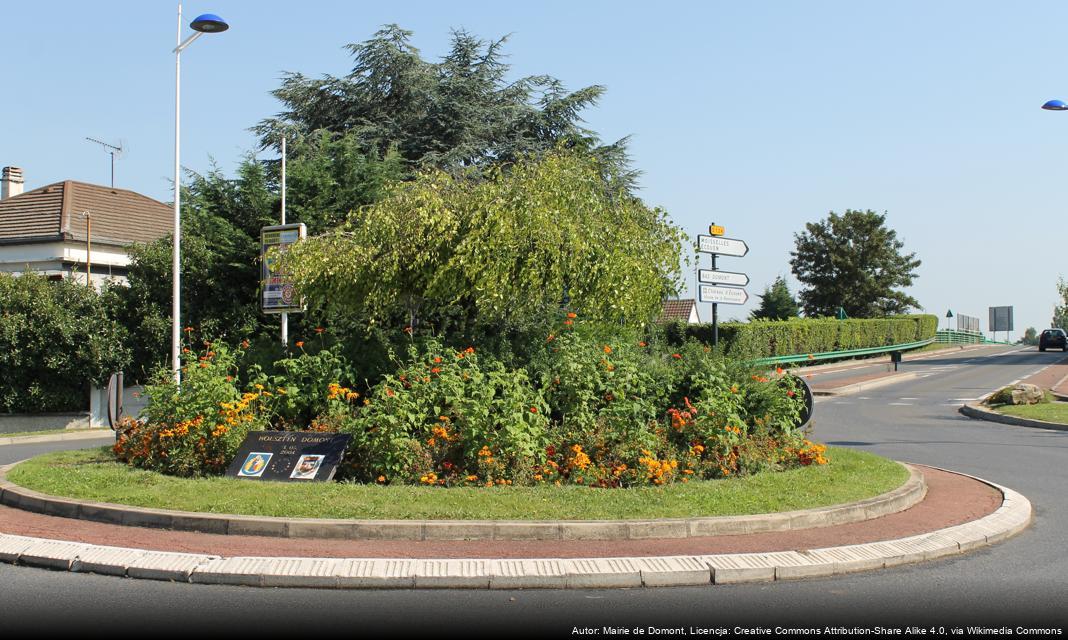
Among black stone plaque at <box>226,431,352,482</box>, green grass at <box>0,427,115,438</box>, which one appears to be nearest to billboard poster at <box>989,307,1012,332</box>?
green grass at <box>0,427,115,438</box>

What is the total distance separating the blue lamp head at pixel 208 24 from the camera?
1647 cm

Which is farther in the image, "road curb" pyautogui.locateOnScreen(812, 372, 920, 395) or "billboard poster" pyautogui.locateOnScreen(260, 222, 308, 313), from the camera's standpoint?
"road curb" pyautogui.locateOnScreen(812, 372, 920, 395)

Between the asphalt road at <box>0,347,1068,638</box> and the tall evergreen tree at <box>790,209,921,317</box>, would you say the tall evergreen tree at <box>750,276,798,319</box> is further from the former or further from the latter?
the asphalt road at <box>0,347,1068,638</box>

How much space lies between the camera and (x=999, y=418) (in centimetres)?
2045

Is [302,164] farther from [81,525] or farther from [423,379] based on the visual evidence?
[81,525]

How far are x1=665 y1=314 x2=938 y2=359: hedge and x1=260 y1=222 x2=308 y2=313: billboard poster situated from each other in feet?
59.8

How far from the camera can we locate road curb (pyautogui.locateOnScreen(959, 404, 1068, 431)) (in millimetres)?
18567

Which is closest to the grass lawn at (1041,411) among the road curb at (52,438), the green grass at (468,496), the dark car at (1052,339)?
the green grass at (468,496)

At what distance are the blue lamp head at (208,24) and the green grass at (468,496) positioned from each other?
9.14 meters

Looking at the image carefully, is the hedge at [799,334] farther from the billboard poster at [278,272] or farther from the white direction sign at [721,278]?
the billboard poster at [278,272]

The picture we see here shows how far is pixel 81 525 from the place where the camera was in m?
8.24

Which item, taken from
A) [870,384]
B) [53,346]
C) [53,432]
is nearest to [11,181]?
[53,346]

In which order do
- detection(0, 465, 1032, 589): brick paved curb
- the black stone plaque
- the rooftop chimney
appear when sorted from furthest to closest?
the rooftop chimney
the black stone plaque
detection(0, 465, 1032, 589): brick paved curb

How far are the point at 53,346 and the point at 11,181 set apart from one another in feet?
Answer: 91.6
